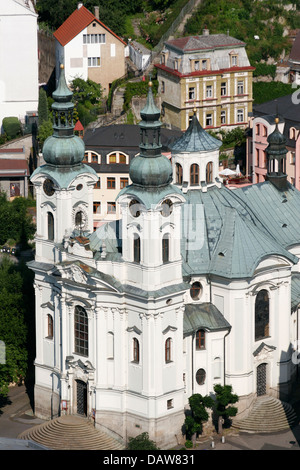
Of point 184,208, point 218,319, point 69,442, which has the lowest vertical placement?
point 69,442

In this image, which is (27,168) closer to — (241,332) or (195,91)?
(195,91)

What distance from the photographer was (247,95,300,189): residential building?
138875mm

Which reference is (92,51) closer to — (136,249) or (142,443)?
(136,249)

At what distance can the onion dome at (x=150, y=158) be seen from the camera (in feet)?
326

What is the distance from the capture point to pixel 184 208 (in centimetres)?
10844

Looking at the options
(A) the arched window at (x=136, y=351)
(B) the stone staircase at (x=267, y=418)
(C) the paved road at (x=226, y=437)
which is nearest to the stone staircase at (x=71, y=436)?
(C) the paved road at (x=226, y=437)

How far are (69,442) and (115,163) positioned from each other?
36.9 meters

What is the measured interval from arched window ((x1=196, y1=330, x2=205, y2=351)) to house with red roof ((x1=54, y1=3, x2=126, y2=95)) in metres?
57.0

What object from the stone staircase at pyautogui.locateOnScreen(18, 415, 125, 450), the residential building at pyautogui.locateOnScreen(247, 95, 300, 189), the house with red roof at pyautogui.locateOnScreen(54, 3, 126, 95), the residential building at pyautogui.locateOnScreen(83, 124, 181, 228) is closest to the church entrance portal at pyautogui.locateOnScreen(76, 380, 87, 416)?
the stone staircase at pyautogui.locateOnScreen(18, 415, 125, 450)

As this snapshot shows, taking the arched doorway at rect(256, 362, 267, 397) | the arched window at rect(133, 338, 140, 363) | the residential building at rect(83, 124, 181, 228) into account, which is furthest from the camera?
the residential building at rect(83, 124, 181, 228)

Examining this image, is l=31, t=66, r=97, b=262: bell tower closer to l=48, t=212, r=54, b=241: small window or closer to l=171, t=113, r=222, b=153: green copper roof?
l=48, t=212, r=54, b=241: small window

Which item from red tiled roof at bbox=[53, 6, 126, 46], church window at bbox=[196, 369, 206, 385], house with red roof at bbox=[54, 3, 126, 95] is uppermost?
red tiled roof at bbox=[53, 6, 126, 46]
